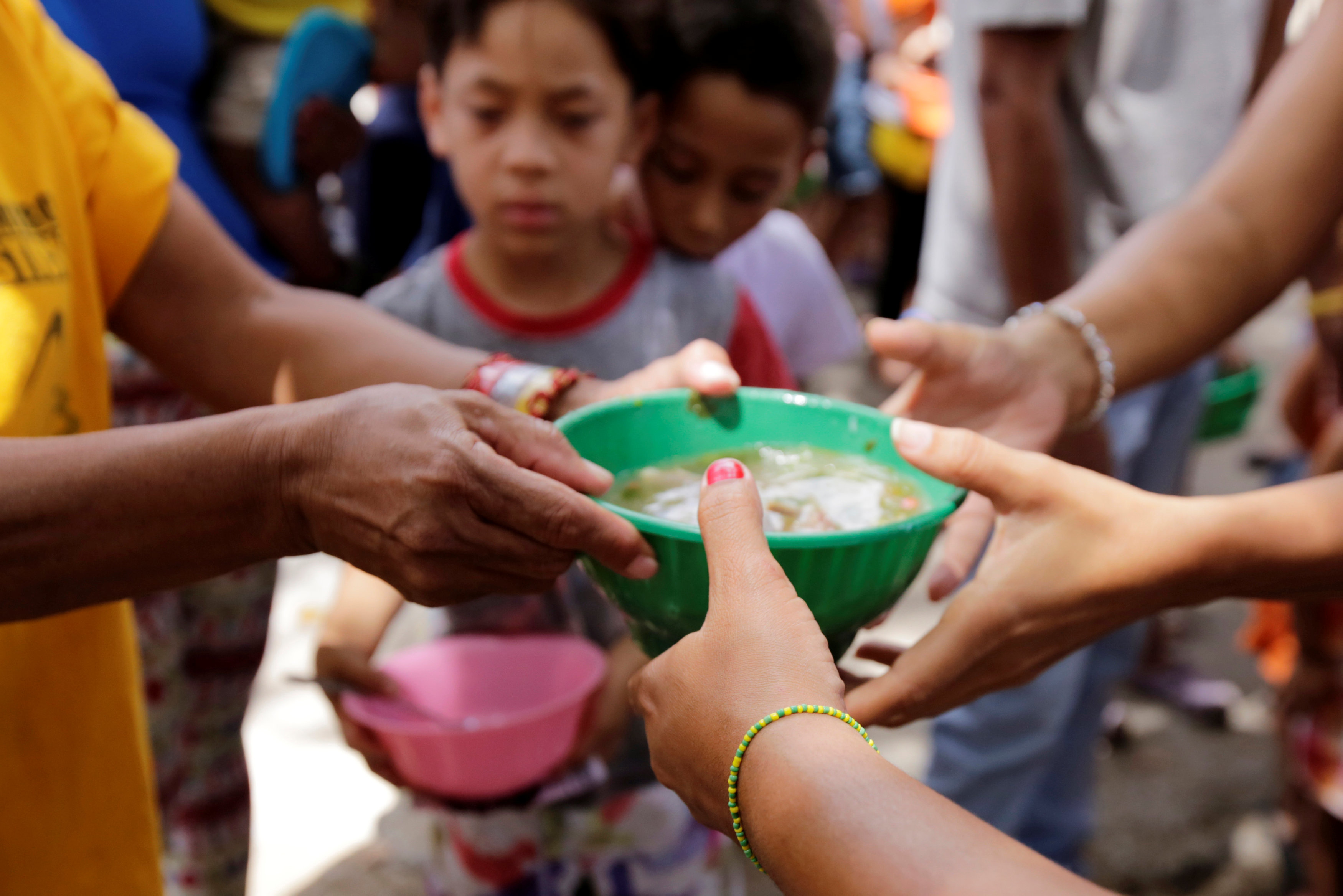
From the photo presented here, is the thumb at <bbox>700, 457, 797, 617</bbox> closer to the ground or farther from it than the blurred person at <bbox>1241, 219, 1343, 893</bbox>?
farther from it

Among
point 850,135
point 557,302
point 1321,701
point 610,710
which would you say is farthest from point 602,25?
point 850,135

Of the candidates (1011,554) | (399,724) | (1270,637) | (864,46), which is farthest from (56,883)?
(864,46)

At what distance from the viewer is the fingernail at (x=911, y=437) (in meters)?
1.19

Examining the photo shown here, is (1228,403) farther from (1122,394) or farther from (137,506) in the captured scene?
(137,506)

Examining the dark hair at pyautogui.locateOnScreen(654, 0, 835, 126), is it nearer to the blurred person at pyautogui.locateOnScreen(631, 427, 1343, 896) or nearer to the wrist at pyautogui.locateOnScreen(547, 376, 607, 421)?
the wrist at pyautogui.locateOnScreen(547, 376, 607, 421)

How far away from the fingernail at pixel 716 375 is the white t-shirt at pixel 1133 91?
46.2 inches

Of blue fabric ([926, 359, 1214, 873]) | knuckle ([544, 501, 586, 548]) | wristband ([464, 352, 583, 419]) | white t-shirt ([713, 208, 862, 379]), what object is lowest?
blue fabric ([926, 359, 1214, 873])

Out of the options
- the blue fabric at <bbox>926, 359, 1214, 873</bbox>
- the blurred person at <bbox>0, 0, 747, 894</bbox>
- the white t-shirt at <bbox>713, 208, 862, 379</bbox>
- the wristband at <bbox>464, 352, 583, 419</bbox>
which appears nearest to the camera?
the blurred person at <bbox>0, 0, 747, 894</bbox>

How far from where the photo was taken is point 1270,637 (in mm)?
2814

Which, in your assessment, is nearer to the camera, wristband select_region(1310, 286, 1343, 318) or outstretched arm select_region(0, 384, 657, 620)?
outstretched arm select_region(0, 384, 657, 620)

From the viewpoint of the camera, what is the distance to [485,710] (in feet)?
5.90

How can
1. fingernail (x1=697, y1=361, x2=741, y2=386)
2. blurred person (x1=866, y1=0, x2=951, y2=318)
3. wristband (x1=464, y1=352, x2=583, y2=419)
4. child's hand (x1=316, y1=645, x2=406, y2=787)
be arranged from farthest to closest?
blurred person (x1=866, y1=0, x2=951, y2=318) < child's hand (x1=316, y1=645, x2=406, y2=787) < wristband (x1=464, y1=352, x2=583, y2=419) < fingernail (x1=697, y1=361, x2=741, y2=386)

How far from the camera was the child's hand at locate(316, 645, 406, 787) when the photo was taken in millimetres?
1555

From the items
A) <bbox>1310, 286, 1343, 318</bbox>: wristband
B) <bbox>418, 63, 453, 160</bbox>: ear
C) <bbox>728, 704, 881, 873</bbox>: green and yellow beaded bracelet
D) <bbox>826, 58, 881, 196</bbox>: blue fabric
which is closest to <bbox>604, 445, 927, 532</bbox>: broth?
<bbox>728, 704, 881, 873</bbox>: green and yellow beaded bracelet
